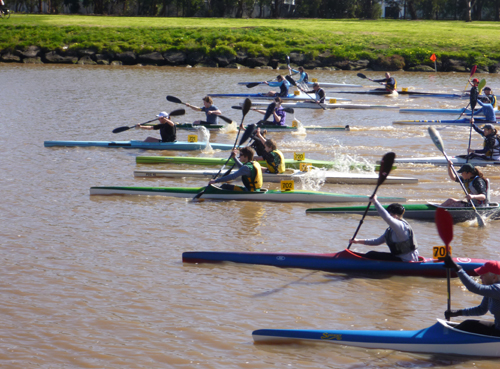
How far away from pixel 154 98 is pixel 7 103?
5.95 meters

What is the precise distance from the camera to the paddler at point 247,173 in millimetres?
11242

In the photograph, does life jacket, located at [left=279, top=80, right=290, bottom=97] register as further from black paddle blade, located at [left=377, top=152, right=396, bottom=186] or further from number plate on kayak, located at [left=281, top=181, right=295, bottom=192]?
black paddle blade, located at [left=377, top=152, right=396, bottom=186]

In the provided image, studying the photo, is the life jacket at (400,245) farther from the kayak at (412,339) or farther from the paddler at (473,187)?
the paddler at (473,187)

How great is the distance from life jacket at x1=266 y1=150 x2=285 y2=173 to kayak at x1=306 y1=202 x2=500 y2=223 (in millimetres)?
2248

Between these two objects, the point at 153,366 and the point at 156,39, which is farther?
the point at 156,39

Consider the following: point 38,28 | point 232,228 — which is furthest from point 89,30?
point 232,228

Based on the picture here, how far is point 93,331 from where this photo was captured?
663 cm

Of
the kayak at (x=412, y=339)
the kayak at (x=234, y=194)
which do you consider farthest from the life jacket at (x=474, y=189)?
the kayak at (x=412, y=339)

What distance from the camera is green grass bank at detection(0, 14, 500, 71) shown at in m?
43.5

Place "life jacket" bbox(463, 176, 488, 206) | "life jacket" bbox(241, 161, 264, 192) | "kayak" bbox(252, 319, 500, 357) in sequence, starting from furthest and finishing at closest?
1. "life jacket" bbox(241, 161, 264, 192)
2. "life jacket" bbox(463, 176, 488, 206)
3. "kayak" bbox(252, 319, 500, 357)

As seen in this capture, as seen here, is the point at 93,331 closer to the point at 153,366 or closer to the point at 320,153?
the point at 153,366

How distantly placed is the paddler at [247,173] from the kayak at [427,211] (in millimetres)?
1212

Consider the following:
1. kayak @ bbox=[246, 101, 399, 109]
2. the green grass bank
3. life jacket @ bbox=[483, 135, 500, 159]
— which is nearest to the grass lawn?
the green grass bank

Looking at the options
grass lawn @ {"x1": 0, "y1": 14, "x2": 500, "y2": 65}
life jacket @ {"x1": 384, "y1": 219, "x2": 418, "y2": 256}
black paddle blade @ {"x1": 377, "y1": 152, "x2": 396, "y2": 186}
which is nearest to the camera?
black paddle blade @ {"x1": 377, "y1": 152, "x2": 396, "y2": 186}
